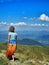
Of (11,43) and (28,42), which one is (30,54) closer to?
(28,42)

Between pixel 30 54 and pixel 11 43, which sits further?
pixel 30 54

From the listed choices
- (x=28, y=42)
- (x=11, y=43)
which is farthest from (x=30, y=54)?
(x=11, y=43)

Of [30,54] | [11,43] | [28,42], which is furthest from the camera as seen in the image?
[28,42]

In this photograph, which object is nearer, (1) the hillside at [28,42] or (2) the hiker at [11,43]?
(2) the hiker at [11,43]

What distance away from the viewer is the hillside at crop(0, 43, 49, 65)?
1030 cm

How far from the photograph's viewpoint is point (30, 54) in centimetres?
1185

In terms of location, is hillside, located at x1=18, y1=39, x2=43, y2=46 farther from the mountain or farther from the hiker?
the hiker

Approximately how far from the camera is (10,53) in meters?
9.83

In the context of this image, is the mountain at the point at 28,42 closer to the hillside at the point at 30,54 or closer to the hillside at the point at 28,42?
the hillside at the point at 28,42

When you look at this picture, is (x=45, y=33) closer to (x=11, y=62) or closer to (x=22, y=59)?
(x=22, y=59)

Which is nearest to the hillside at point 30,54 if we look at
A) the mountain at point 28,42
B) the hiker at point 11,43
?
the mountain at point 28,42

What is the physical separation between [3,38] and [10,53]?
2726 mm

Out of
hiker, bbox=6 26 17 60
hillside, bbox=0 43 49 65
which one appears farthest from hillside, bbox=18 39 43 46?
hiker, bbox=6 26 17 60

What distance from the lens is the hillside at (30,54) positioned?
33.8ft
